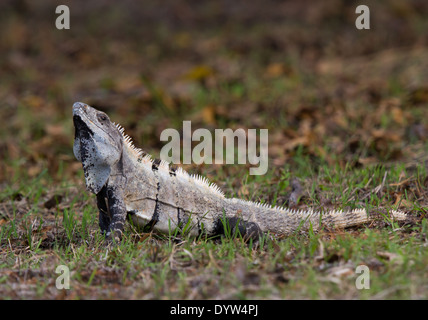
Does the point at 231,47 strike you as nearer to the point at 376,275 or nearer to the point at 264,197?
the point at 264,197

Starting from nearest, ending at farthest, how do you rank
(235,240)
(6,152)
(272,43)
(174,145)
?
(235,240)
(174,145)
(6,152)
(272,43)

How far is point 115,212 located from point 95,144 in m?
0.56

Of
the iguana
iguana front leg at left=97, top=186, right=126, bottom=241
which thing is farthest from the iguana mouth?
iguana front leg at left=97, top=186, right=126, bottom=241

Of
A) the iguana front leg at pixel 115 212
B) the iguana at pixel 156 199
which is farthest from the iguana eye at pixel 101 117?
the iguana front leg at pixel 115 212

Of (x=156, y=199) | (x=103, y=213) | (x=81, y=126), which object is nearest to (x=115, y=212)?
(x=103, y=213)

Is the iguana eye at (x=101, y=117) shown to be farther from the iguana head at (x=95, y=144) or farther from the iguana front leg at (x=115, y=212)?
the iguana front leg at (x=115, y=212)

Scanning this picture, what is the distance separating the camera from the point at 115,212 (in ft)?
15.6

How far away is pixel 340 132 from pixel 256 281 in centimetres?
433

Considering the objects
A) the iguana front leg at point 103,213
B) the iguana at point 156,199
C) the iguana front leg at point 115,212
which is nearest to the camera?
the iguana front leg at point 115,212

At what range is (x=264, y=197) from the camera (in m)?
5.91

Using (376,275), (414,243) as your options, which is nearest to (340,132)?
(414,243)

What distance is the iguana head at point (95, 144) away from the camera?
4734 millimetres

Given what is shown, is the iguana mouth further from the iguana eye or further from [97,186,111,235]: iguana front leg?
[97,186,111,235]: iguana front leg

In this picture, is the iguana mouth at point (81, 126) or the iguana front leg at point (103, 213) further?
the iguana front leg at point (103, 213)
